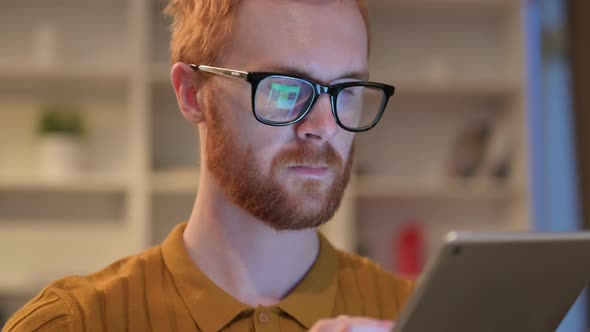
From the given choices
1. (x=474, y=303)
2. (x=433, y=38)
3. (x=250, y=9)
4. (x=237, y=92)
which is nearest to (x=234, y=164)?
(x=237, y=92)

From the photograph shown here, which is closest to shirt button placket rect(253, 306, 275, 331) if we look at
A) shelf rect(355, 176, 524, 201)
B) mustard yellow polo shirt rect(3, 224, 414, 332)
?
mustard yellow polo shirt rect(3, 224, 414, 332)

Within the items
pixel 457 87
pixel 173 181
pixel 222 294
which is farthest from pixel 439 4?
pixel 222 294

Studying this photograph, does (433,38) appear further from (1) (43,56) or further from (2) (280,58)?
(2) (280,58)

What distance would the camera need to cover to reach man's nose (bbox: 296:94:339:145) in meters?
0.96

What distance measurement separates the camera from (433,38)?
3.46m

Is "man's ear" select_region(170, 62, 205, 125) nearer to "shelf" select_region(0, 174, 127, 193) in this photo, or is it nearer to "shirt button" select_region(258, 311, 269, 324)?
"shirt button" select_region(258, 311, 269, 324)

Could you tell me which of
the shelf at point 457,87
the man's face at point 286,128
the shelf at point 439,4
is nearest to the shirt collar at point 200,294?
the man's face at point 286,128

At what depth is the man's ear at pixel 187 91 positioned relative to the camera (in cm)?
108

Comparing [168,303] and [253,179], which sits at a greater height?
[253,179]

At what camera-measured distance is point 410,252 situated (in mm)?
3250

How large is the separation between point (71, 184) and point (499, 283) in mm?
2549

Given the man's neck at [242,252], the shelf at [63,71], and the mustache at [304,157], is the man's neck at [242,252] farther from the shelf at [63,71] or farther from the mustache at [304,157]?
the shelf at [63,71]

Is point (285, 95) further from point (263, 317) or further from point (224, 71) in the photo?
point (263, 317)

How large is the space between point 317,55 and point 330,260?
32 cm
